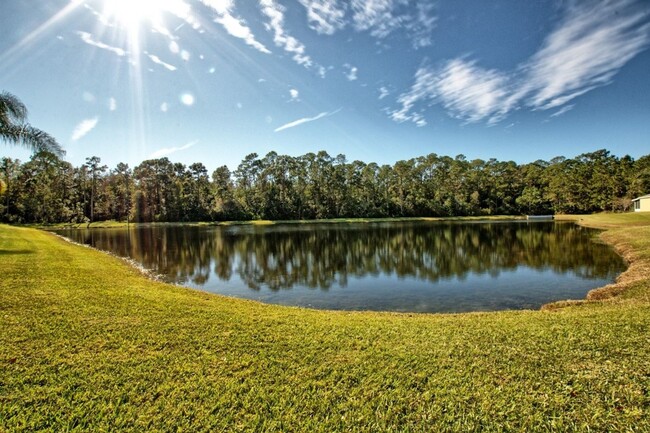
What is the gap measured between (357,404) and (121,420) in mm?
3202

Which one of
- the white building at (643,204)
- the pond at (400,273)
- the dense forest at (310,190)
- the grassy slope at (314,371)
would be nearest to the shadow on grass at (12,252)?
the pond at (400,273)

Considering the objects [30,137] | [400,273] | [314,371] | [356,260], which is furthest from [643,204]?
[30,137]

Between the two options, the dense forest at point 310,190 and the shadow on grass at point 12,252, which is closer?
the shadow on grass at point 12,252

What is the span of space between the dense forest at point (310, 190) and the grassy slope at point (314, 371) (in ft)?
269

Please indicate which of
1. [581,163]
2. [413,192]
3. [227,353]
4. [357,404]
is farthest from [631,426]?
[581,163]

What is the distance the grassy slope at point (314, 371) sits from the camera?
183 inches

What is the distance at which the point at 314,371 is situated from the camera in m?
5.93

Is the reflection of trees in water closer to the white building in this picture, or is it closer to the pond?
the pond

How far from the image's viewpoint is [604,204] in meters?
83.4

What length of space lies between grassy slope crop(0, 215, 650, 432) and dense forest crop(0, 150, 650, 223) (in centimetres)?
8195

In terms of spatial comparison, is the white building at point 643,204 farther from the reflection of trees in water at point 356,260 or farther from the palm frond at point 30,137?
the palm frond at point 30,137

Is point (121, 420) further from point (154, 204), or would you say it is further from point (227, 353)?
point (154, 204)

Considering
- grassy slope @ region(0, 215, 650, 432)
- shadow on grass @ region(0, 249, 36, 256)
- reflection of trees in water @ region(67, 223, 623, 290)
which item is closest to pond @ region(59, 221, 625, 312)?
reflection of trees in water @ region(67, 223, 623, 290)

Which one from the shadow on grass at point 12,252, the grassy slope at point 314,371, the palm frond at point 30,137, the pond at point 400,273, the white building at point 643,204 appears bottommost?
the pond at point 400,273
